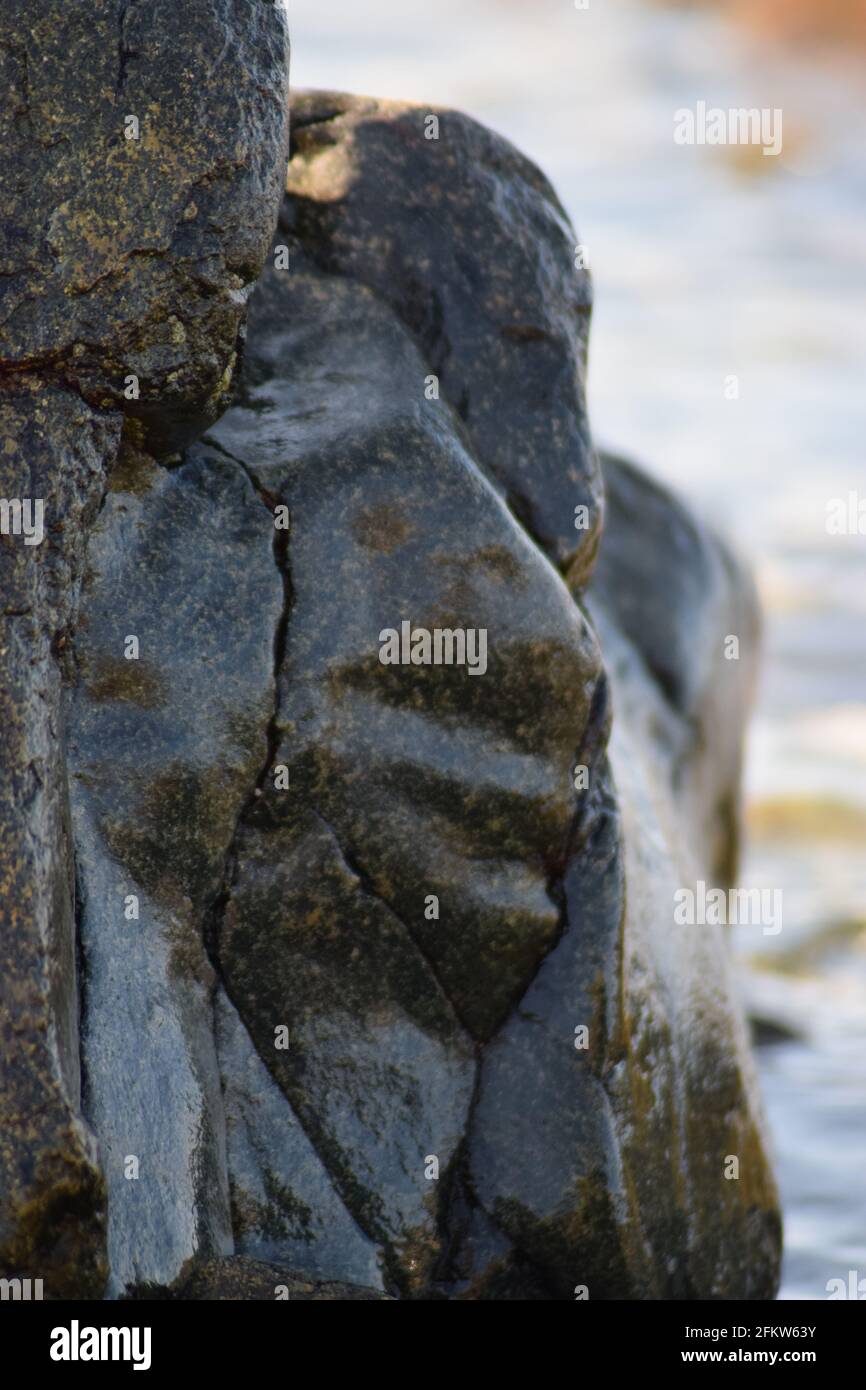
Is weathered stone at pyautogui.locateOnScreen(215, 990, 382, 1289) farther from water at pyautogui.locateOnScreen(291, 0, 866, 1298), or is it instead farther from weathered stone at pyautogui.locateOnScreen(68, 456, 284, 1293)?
water at pyautogui.locateOnScreen(291, 0, 866, 1298)

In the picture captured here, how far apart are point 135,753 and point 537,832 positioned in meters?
0.81

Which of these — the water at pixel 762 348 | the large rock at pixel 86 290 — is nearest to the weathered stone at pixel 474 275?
the large rock at pixel 86 290

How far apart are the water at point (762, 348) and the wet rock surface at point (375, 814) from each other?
109cm

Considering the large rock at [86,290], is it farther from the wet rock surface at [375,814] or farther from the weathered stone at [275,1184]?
the weathered stone at [275,1184]

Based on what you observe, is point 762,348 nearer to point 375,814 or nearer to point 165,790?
point 375,814

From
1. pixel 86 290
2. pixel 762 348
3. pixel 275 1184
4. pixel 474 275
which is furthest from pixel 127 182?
pixel 762 348

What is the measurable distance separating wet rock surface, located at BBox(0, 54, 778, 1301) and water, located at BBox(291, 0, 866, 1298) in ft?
3.58

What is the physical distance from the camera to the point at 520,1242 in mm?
3588

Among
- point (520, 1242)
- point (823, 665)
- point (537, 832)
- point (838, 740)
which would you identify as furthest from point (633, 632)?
point (823, 665)

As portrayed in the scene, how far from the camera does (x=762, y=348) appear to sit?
1616 cm

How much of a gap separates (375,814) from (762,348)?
525 inches

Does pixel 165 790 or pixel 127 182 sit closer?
pixel 127 182

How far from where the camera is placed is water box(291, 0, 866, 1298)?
6.40m

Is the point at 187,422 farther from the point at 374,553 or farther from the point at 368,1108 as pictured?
the point at 368,1108
